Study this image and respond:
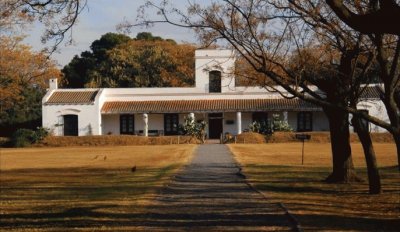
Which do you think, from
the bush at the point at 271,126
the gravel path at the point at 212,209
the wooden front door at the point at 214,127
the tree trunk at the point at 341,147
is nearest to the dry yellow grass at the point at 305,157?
the bush at the point at 271,126

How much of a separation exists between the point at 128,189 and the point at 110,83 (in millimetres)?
56176

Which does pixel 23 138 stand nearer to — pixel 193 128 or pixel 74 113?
pixel 74 113

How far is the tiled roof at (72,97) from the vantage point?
205ft

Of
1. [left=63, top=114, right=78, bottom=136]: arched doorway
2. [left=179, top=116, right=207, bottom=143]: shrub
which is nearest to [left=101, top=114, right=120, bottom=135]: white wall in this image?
[left=63, top=114, right=78, bottom=136]: arched doorway

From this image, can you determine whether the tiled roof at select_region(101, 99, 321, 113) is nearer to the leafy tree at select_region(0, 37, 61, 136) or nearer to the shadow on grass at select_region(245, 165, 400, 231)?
the leafy tree at select_region(0, 37, 61, 136)

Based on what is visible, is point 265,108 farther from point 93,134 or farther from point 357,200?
point 357,200

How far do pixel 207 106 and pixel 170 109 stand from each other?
3473 millimetres

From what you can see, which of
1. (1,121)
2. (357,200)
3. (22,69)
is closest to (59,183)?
(357,200)

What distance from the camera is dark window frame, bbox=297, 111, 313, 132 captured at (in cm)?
6184

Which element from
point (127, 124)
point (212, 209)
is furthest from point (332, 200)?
point (127, 124)

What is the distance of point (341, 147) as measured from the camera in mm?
20250

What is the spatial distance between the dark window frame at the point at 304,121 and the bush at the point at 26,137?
77.4 feet

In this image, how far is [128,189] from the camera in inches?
762

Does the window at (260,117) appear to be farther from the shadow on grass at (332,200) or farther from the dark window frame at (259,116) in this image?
the shadow on grass at (332,200)
